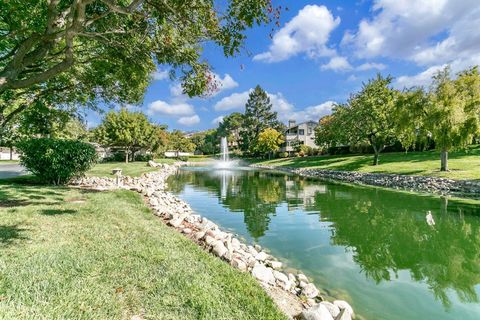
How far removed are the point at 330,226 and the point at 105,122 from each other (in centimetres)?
4121

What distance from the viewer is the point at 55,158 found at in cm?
1305

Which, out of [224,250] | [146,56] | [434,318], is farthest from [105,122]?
[434,318]

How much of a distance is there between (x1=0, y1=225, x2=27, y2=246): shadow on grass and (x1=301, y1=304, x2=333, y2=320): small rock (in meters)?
5.22

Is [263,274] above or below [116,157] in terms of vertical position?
below

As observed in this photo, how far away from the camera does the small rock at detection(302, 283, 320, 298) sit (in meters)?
5.11

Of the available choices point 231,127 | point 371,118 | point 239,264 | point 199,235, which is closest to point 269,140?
point 371,118

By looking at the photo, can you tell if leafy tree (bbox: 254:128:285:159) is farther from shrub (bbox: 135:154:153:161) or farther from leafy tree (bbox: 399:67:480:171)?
leafy tree (bbox: 399:67:480:171)

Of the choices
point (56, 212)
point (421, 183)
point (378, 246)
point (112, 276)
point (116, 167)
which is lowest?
point (378, 246)

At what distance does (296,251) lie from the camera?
772 cm

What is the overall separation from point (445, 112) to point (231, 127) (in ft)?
231

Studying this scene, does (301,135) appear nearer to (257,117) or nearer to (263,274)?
(257,117)

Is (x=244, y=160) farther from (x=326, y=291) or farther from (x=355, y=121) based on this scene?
(x=326, y=291)

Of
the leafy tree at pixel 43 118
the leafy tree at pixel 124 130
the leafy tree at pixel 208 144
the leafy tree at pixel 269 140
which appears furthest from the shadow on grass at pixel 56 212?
the leafy tree at pixel 208 144

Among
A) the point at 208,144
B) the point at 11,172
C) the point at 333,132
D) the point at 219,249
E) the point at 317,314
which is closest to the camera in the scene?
the point at 317,314
